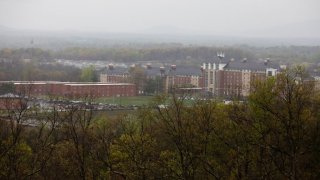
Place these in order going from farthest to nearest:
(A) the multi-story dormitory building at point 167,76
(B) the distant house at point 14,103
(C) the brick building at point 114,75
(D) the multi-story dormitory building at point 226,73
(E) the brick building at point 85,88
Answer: (C) the brick building at point 114,75 < (A) the multi-story dormitory building at point 167,76 < (D) the multi-story dormitory building at point 226,73 < (E) the brick building at point 85,88 < (B) the distant house at point 14,103

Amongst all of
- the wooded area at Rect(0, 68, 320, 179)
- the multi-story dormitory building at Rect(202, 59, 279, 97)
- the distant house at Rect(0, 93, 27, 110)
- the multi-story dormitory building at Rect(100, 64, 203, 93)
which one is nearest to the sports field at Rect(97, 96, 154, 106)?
the multi-story dormitory building at Rect(100, 64, 203, 93)

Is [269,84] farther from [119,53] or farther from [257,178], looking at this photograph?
[119,53]

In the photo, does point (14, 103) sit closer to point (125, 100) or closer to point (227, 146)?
point (227, 146)

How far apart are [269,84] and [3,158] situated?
329 cm

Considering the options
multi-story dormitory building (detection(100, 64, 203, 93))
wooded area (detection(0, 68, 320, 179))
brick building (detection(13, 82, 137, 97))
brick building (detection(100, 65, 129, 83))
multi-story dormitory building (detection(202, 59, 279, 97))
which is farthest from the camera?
brick building (detection(100, 65, 129, 83))

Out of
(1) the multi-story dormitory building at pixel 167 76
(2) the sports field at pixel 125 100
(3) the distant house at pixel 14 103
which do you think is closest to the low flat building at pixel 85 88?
(2) the sports field at pixel 125 100

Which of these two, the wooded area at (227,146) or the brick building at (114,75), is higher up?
the wooded area at (227,146)

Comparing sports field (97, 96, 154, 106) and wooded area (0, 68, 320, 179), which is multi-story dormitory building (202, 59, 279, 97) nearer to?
sports field (97, 96, 154, 106)

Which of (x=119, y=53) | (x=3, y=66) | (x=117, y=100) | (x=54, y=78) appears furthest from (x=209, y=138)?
(x=119, y=53)

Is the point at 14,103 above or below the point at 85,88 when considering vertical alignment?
above

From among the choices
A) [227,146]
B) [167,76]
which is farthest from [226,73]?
[227,146]

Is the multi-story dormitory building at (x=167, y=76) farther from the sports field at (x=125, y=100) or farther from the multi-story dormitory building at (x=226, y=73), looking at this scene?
the sports field at (x=125, y=100)

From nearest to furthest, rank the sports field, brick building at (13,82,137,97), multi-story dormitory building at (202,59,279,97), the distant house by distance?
the distant house
the sports field
brick building at (13,82,137,97)
multi-story dormitory building at (202,59,279,97)

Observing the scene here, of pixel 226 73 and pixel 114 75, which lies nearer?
pixel 226 73
